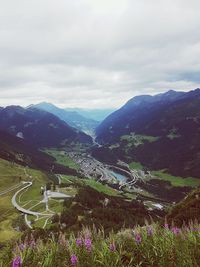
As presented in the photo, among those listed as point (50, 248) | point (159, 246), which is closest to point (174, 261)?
point (159, 246)

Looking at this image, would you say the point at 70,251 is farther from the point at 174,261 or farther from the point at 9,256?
the point at 174,261

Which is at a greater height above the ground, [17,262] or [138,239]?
[17,262]

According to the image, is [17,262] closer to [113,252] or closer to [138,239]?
[113,252]

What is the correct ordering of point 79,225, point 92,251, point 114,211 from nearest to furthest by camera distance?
point 92,251
point 79,225
point 114,211

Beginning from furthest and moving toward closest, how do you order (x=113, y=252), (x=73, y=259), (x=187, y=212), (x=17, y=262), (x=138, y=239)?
(x=187, y=212) → (x=138, y=239) → (x=113, y=252) → (x=73, y=259) → (x=17, y=262)

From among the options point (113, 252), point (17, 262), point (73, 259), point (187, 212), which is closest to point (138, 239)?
point (113, 252)

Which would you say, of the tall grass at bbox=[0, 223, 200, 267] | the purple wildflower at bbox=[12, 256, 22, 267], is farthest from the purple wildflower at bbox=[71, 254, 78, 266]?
the purple wildflower at bbox=[12, 256, 22, 267]

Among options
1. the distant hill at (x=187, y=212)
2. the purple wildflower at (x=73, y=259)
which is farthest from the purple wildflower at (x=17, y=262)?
the distant hill at (x=187, y=212)

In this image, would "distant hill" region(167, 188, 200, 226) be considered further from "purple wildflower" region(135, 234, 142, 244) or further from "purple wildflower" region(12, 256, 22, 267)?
"purple wildflower" region(12, 256, 22, 267)
